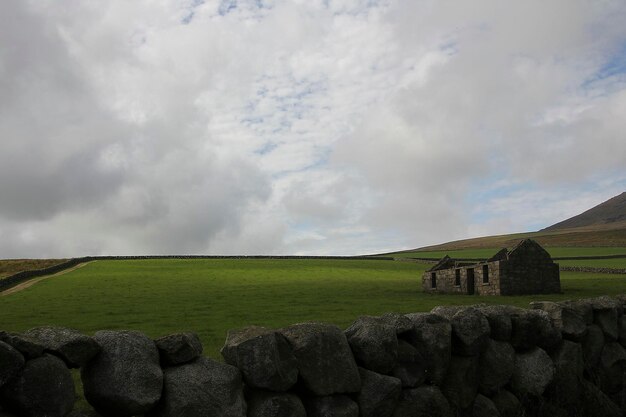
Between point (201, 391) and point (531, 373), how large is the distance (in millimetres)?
4576

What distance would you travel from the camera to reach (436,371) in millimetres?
6461

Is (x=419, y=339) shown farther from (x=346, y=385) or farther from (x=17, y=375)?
(x=17, y=375)

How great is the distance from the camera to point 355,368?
5.75 metres

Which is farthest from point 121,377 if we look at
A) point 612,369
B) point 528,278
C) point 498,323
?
point 528,278

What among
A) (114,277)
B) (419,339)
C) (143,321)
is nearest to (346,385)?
(419,339)

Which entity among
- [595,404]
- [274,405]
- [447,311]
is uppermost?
[447,311]

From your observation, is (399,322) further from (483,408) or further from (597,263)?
(597,263)

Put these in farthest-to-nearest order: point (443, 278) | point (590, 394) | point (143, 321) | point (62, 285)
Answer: point (62, 285) → point (443, 278) → point (143, 321) → point (590, 394)

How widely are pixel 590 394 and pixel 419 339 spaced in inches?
120

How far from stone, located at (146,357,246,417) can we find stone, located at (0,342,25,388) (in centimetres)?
121

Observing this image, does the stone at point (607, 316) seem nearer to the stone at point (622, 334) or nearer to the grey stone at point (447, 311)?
the stone at point (622, 334)

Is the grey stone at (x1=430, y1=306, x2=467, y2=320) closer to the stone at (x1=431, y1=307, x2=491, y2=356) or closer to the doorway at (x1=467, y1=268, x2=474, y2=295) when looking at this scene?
the stone at (x1=431, y1=307, x2=491, y2=356)

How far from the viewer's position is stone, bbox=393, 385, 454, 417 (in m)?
6.13

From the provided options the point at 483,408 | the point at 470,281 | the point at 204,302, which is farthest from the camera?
the point at 470,281
